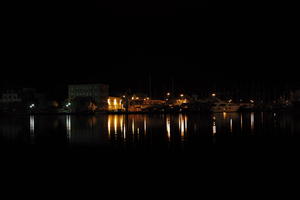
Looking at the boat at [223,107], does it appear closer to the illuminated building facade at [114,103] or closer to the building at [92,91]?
the illuminated building facade at [114,103]

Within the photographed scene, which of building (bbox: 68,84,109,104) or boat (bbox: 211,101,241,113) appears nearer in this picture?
boat (bbox: 211,101,241,113)

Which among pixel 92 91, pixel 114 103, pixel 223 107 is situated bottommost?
pixel 223 107

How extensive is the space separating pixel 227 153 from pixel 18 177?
17.5ft

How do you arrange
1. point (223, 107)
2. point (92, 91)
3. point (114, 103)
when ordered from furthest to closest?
point (114, 103)
point (92, 91)
point (223, 107)

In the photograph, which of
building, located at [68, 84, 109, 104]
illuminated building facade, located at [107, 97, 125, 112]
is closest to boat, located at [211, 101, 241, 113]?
illuminated building facade, located at [107, 97, 125, 112]

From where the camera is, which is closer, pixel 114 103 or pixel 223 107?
pixel 223 107

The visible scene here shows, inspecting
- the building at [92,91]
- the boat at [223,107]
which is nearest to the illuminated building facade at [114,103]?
the building at [92,91]

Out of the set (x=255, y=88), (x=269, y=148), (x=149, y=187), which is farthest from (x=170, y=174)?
(x=255, y=88)

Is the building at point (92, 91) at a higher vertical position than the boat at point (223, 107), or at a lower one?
higher

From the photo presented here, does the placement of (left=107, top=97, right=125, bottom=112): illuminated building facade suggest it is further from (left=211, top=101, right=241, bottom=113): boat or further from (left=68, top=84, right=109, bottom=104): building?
(left=211, top=101, right=241, bottom=113): boat

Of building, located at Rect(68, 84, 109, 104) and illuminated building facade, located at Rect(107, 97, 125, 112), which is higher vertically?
building, located at Rect(68, 84, 109, 104)

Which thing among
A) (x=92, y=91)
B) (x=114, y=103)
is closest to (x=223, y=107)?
(x=114, y=103)

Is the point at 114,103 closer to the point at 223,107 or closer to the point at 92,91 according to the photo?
the point at 92,91

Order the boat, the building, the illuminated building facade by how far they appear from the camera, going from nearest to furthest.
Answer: the boat, the building, the illuminated building facade
